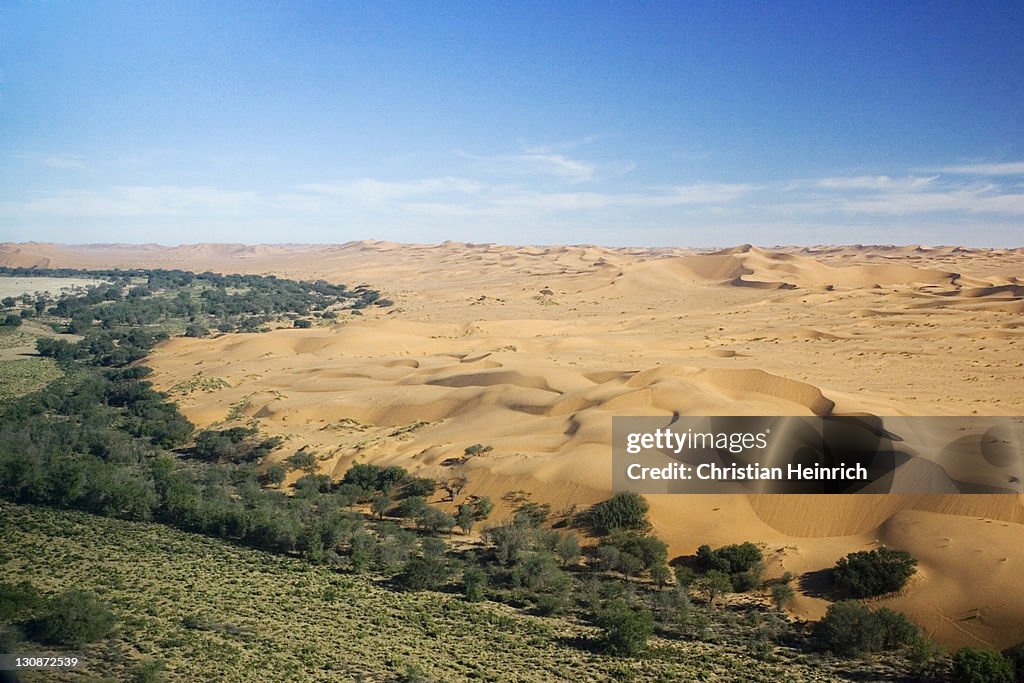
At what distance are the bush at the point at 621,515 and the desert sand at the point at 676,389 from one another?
0.95 m

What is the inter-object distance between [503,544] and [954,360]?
43725mm

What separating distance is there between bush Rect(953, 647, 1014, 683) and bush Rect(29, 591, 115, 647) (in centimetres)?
1982

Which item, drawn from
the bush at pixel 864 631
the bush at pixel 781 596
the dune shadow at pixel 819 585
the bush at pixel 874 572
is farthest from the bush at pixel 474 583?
the bush at pixel 874 572

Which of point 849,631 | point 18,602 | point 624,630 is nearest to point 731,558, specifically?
point 849,631

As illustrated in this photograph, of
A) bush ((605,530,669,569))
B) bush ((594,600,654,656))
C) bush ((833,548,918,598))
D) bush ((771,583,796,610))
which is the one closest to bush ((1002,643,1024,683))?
Result: bush ((833,548,918,598))

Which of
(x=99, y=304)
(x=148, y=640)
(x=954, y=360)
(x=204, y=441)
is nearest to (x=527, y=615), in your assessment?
(x=148, y=640)

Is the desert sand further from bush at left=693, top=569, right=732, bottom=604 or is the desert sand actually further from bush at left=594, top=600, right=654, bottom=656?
bush at left=594, top=600, right=654, bottom=656

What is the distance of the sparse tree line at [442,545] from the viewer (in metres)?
17.1

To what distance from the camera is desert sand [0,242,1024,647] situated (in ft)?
72.2

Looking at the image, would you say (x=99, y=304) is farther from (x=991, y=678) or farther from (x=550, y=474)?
(x=991, y=678)

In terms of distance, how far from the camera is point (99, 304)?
323 ft

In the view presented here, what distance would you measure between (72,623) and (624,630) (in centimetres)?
1307

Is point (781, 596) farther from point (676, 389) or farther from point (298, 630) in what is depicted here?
point (676, 389)

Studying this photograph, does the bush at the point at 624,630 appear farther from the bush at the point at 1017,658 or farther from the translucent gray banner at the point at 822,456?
the translucent gray banner at the point at 822,456
